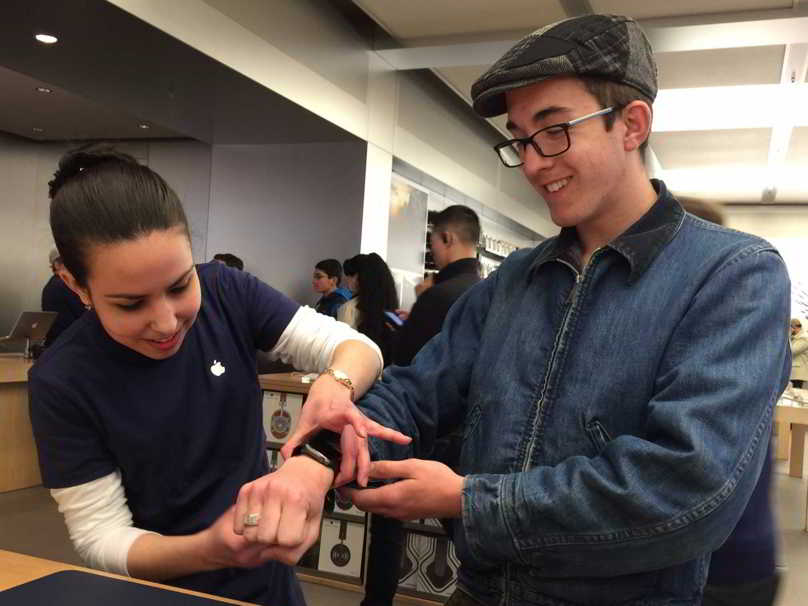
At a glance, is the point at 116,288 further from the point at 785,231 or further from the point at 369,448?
the point at 785,231

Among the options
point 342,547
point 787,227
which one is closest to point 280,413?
point 342,547

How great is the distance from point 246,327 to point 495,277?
50 centimetres

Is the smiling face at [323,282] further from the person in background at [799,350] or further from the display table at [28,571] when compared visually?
the display table at [28,571]

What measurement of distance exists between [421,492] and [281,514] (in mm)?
205

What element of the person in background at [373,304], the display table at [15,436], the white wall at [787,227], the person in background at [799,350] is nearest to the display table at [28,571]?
the person in background at [373,304]

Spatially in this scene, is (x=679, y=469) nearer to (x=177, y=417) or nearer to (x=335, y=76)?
(x=177, y=417)

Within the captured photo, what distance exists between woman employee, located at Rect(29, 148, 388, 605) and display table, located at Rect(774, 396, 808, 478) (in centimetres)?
339

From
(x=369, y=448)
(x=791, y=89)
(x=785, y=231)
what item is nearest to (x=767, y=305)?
(x=369, y=448)

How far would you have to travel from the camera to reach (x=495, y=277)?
1274 millimetres

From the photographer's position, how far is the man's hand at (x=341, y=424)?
108cm

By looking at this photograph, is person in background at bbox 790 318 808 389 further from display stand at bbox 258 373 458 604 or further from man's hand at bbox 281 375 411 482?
man's hand at bbox 281 375 411 482

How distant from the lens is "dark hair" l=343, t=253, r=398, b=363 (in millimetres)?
4102

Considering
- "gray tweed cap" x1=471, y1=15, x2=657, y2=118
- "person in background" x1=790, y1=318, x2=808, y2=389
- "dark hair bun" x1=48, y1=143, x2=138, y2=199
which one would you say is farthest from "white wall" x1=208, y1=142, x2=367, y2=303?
"gray tweed cap" x1=471, y1=15, x2=657, y2=118

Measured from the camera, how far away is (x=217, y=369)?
4.37 ft
